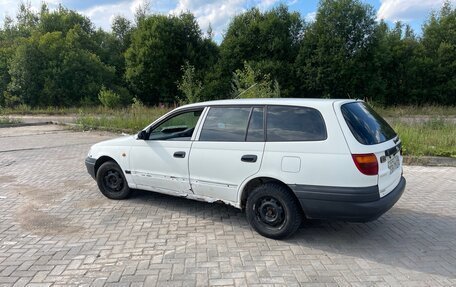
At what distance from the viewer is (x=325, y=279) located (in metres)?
3.58

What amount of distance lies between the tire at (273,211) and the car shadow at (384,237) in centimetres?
14

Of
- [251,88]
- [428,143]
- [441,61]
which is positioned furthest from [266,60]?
[428,143]

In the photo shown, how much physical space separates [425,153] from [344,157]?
5882 mm

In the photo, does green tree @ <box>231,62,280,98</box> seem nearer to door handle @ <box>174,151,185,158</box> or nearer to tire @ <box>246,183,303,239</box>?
door handle @ <box>174,151,185,158</box>

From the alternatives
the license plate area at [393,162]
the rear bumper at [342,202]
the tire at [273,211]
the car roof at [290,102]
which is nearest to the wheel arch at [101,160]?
the car roof at [290,102]

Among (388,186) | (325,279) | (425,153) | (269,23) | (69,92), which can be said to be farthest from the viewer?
(269,23)

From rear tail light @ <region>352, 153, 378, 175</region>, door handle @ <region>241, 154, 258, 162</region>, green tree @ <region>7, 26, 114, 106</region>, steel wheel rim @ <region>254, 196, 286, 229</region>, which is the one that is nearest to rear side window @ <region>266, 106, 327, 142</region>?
door handle @ <region>241, 154, 258, 162</region>

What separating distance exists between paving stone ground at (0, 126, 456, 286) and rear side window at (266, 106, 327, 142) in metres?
1.27

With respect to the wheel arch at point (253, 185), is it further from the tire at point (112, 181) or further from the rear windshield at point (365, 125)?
the tire at point (112, 181)

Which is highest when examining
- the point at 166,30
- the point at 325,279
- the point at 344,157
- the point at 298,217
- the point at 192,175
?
the point at 166,30

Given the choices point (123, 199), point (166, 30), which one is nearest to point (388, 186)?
point (123, 199)

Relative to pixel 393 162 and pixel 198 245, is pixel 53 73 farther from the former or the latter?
pixel 393 162

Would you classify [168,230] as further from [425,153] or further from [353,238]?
[425,153]

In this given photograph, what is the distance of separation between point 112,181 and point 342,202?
3.80 metres
